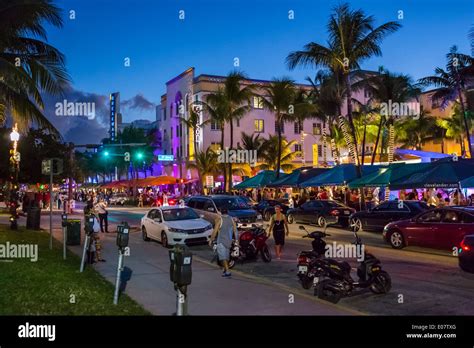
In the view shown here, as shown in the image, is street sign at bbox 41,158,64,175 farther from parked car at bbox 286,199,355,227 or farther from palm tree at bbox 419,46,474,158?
palm tree at bbox 419,46,474,158

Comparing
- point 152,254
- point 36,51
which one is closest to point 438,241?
point 152,254

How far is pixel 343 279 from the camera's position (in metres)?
9.06

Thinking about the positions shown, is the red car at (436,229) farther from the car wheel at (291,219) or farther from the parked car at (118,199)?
the parked car at (118,199)

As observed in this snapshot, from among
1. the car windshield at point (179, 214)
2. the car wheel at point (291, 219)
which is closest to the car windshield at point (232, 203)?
the car windshield at point (179, 214)

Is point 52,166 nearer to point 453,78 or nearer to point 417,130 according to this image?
point 453,78

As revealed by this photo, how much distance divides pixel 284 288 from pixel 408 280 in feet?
9.71

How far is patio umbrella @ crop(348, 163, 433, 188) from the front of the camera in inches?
950

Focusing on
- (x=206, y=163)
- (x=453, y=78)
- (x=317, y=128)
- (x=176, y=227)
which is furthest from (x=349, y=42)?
(x=317, y=128)

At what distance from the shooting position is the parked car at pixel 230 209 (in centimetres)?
2041

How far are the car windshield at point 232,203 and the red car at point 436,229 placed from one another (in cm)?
714

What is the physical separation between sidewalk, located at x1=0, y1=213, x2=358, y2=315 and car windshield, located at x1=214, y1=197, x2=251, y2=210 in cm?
756

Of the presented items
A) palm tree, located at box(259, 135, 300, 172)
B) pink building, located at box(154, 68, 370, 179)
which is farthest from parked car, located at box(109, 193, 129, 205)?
palm tree, located at box(259, 135, 300, 172)
